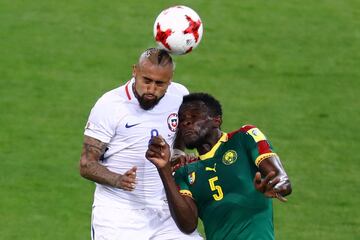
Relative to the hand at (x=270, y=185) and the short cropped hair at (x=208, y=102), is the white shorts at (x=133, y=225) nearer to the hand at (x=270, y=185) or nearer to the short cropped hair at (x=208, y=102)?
the short cropped hair at (x=208, y=102)

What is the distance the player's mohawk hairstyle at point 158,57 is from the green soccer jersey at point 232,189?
868mm

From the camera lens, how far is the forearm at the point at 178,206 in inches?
396

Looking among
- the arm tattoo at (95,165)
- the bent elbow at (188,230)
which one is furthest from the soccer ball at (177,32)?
the bent elbow at (188,230)

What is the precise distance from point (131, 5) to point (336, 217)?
6571 millimetres

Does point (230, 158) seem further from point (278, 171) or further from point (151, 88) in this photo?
point (151, 88)

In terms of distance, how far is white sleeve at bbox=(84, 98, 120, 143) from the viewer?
1084 cm

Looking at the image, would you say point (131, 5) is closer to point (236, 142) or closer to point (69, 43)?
point (69, 43)

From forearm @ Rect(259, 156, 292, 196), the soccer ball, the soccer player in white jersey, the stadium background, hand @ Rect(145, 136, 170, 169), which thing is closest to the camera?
forearm @ Rect(259, 156, 292, 196)

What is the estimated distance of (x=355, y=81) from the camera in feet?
59.9

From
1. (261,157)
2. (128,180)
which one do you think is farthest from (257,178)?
(128,180)

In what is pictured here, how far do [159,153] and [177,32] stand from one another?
1.32m

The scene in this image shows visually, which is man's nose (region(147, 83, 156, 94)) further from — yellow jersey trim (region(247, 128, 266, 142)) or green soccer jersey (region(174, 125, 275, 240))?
yellow jersey trim (region(247, 128, 266, 142))

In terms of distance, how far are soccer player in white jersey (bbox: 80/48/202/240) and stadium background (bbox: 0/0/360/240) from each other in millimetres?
2982

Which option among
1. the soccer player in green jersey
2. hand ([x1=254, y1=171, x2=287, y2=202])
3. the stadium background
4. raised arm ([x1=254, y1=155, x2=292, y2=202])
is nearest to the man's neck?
the soccer player in green jersey
